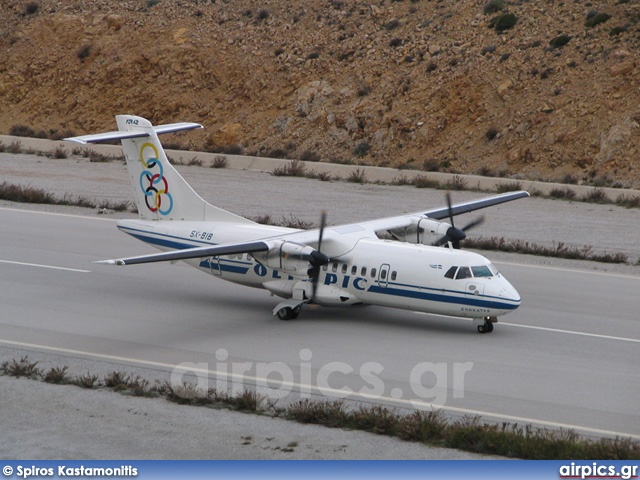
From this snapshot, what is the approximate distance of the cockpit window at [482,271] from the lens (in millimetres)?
20359

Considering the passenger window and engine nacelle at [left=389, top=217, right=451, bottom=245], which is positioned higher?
engine nacelle at [left=389, top=217, right=451, bottom=245]

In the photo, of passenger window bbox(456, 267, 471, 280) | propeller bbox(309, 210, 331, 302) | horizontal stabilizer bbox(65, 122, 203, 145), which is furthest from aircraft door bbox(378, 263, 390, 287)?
horizontal stabilizer bbox(65, 122, 203, 145)

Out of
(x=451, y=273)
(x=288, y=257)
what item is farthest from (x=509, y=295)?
(x=288, y=257)

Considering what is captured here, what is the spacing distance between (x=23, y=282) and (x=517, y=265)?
15860 millimetres

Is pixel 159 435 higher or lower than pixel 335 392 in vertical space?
lower

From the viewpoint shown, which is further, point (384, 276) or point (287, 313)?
point (287, 313)

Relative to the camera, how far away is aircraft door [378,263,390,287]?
2084 centimetres

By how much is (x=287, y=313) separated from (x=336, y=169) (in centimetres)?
2625

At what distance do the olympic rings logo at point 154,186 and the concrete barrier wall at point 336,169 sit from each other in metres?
22.5

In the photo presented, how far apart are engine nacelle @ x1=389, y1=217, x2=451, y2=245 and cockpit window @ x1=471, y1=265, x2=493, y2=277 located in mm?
2969

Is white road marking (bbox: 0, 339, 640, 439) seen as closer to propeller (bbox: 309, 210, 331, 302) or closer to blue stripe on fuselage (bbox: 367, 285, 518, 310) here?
propeller (bbox: 309, 210, 331, 302)

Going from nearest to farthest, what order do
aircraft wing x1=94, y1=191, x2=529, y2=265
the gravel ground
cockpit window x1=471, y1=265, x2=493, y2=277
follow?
1. the gravel ground
2. aircraft wing x1=94, y1=191, x2=529, y2=265
3. cockpit window x1=471, y1=265, x2=493, y2=277

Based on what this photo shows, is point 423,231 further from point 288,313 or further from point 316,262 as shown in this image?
point 288,313

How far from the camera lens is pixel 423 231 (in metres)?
23.8
